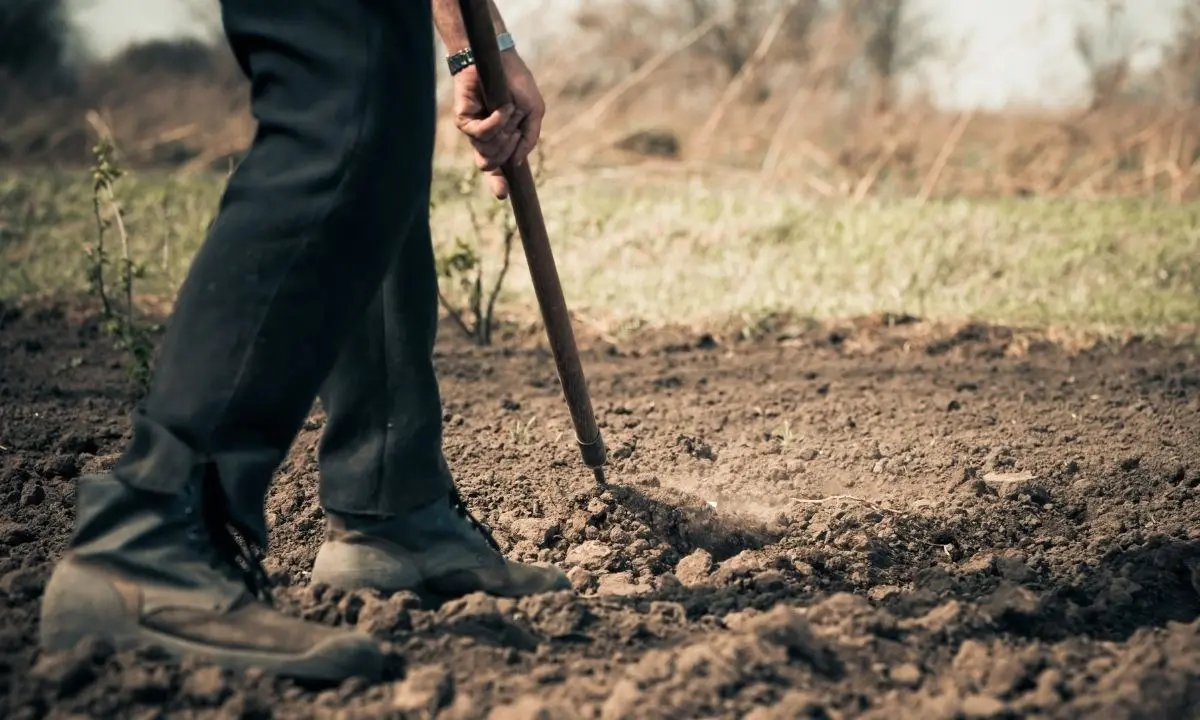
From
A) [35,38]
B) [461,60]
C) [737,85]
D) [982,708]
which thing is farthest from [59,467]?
[35,38]

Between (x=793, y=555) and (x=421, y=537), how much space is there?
34.2 inches

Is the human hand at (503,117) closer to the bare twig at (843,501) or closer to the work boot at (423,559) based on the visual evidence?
the work boot at (423,559)

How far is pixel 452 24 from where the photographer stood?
90.8 inches

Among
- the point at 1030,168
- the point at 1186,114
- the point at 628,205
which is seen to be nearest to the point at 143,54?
the point at 628,205

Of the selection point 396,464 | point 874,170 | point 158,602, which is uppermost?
point 874,170

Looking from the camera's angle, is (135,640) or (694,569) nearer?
(135,640)

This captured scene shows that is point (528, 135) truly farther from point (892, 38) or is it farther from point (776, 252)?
point (892, 38)

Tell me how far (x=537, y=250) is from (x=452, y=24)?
0.47 metres

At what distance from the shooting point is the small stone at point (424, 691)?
1.71 metres

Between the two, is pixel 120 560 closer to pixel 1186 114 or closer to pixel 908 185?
pixel 908 185

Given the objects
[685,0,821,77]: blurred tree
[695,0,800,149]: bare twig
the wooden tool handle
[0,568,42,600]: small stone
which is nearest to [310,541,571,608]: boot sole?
[0,568,42,600]: small stone

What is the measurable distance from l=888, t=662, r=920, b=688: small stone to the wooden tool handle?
39.4 inches

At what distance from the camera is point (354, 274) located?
185 centimetres

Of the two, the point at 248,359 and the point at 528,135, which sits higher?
the point at 528,135
